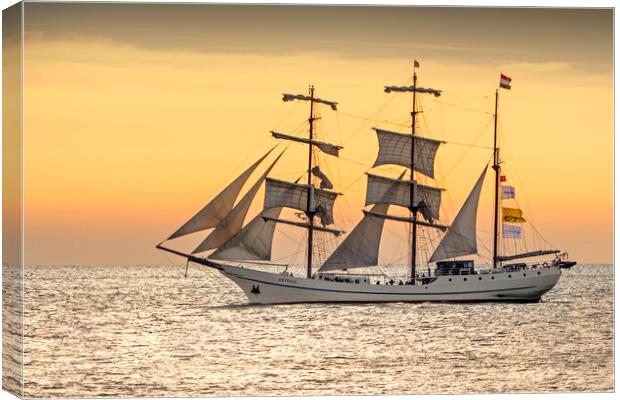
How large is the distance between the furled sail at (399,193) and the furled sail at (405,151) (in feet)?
3.35

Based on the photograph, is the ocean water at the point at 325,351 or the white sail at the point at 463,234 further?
the white sail at the point at 463,234

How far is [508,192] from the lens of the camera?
33625 millimetres

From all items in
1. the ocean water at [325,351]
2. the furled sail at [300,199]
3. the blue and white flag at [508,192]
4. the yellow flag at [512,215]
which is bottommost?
the ocean water at [325,351]

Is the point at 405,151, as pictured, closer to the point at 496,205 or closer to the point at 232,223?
the point at 496,205

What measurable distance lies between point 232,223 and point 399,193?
549 cm

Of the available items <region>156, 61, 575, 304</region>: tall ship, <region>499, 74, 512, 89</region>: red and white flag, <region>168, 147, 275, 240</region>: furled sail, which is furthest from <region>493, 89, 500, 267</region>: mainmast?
<region>168, 147, 275, 240</region>: furled sail

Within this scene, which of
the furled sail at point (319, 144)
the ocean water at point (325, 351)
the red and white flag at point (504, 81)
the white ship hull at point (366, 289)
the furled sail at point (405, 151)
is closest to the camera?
the ocean water at point (325, 351)

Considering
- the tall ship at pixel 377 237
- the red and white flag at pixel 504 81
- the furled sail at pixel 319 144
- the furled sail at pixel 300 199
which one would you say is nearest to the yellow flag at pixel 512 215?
the tall ship at pixel 377 237

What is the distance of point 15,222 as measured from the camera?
21938mm

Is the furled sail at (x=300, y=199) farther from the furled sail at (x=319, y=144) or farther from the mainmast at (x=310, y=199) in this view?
the furled sail at (x=319, y=144)

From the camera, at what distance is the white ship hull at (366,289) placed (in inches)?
1471

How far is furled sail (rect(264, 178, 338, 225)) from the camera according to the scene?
35375 millimetres

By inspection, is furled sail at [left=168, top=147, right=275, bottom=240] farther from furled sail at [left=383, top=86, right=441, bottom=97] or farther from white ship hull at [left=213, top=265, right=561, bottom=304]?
white ship hull at [left=213, top=265, right=561, bottom=304]

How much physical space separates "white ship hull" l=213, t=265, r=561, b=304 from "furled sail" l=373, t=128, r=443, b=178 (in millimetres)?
2970
